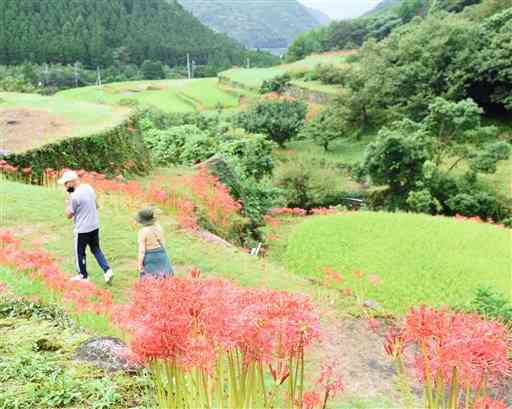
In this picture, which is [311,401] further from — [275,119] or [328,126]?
[328,126]

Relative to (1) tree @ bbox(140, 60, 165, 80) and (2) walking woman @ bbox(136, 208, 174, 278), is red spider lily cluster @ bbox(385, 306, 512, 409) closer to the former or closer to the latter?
(2) walking woman @ bbox(136, 208, 174, 278)

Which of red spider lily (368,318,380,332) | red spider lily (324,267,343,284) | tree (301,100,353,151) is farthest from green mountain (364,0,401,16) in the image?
red spider lily (368,318,380,332)

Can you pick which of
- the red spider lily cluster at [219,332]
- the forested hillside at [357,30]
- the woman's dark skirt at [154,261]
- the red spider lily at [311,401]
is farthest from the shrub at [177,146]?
the forested hillside at [357,30]

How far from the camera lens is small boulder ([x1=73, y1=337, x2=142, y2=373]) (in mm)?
3164

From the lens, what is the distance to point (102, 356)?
127 inches

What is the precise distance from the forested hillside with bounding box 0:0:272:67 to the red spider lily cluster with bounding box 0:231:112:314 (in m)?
54.1

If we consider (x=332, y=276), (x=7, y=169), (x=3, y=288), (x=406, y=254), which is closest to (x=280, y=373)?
(x=3, y=288)

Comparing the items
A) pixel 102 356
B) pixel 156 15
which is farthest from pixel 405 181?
pixel 156 15

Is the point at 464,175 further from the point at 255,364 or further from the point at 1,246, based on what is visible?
the point at 255,364

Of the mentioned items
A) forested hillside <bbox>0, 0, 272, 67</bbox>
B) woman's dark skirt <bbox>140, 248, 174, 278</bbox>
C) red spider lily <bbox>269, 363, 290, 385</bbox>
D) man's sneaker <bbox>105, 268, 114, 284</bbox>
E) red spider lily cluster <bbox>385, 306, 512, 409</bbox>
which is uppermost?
forested hillside <bbox>0, 0, 272, 67</bbox>

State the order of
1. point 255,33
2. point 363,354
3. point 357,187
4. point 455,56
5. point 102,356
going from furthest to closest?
1. point 255,33
2. point 455,56
3. point 357,187
4. point 363,354
5. point 102,356

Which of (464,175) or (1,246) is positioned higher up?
(1,246)

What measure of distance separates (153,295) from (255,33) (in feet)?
649

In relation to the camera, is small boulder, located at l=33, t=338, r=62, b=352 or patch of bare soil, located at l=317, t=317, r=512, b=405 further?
patch of bare soil, located at l=317, t=317, r=512, b=405
